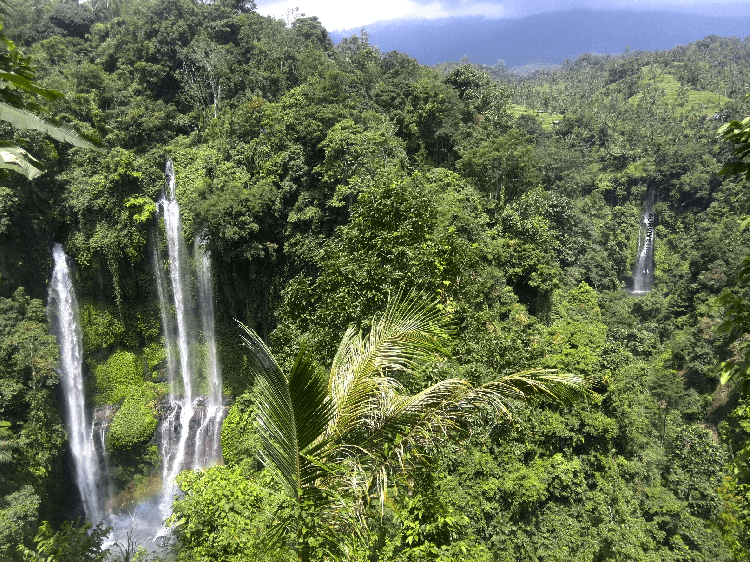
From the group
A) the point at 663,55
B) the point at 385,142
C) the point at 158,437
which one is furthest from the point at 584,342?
the point at 663,55

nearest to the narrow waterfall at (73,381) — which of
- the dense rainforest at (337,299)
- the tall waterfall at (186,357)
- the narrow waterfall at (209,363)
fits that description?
the dense rainforest at (337,299)

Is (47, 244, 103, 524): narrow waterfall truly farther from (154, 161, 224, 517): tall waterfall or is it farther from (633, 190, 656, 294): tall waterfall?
(633, 190, 656, 294): tall waterfall

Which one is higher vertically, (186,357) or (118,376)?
(186,357)

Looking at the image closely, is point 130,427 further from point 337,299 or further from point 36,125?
point 36,125

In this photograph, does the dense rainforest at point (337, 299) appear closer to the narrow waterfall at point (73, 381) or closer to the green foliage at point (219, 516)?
the green foliage at point (219, 516)

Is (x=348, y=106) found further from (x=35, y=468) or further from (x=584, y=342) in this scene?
(x=35, y=468)

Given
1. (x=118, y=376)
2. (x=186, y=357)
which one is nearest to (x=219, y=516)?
(x=186, y=357)
